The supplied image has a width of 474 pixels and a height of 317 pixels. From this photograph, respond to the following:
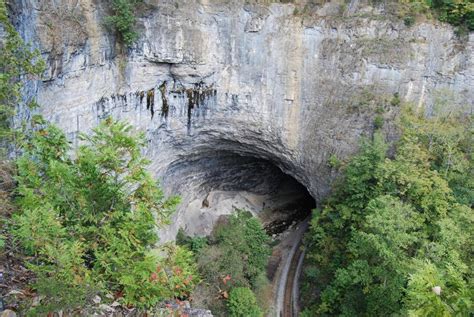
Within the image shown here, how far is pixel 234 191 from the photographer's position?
26.5 meters

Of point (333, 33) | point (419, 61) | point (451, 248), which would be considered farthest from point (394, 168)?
point (333, 33)

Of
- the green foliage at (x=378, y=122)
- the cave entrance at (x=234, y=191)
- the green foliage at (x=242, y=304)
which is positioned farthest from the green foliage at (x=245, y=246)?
the green foliage at (x=378, y=122)

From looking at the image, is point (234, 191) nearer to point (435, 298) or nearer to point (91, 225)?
point (91, 225)

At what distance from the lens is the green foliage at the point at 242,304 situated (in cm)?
1666

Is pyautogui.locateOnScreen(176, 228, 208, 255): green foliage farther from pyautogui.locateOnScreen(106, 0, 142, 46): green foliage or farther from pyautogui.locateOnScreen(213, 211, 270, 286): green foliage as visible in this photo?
pyautogui.locateOnScreen(106, 0, 142, 46): green foliage

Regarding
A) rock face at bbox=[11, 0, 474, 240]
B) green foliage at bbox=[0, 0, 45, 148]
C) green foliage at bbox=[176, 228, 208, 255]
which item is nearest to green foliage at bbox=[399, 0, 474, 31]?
rock face at bbox=[11, 0, 474, 240]

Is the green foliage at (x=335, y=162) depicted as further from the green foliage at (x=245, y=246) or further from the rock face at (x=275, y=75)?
the green foliage at (x=245, y=246)

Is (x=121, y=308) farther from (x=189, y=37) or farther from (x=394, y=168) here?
(x=189, y=37)

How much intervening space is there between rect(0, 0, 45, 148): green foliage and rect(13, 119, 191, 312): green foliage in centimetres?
97

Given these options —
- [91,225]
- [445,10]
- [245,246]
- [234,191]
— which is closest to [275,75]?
[445,10]

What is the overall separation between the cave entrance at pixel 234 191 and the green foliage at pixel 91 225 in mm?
13742

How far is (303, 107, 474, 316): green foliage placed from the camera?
12.9 metres

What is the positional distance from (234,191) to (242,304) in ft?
34.9

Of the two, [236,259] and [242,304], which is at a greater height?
[236,259]
